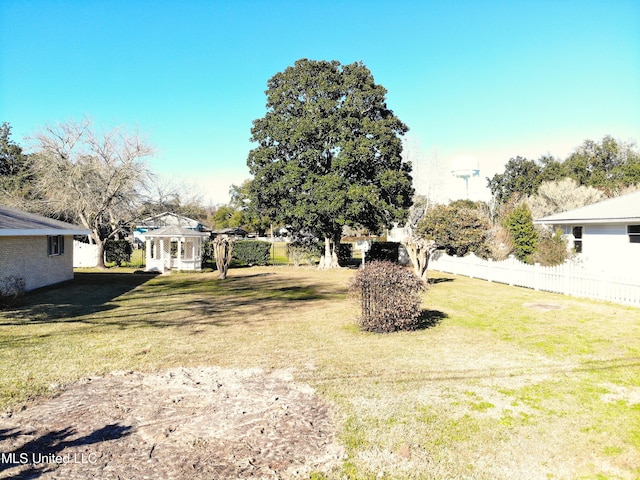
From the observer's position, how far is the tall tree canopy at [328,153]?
76.2 ft

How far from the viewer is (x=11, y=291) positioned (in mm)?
12695

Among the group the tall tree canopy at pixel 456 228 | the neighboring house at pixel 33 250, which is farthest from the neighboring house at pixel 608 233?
the neighboring house at pixel 33 250

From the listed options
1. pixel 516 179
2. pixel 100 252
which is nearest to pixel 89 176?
pixel 100 252

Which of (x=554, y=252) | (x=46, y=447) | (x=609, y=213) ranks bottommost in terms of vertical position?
(x=46, y=447)

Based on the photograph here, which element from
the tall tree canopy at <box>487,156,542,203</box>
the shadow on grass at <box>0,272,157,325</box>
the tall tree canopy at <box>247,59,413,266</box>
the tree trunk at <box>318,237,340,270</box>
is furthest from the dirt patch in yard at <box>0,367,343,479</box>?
the tall tree canopy at <box>487,156,542,203</box>

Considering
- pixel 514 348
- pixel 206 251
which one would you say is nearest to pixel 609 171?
pixel 206 251

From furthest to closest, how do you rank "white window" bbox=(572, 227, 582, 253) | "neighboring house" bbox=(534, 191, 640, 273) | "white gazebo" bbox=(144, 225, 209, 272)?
1. "white gazebo" bbox=(144, 225, 209, 272)
2. "white window" bbox=(572, 227, 582, 253)
3. "neighboring house" bbox=(534, 191, 640, 273)

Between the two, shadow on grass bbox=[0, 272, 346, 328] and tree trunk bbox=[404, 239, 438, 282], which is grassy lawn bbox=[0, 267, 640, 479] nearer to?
shadow on grass bbox=[0, 272, 346, 328]

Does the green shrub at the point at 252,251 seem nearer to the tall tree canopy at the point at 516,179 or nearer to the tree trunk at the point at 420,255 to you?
the tree trunk at the point at 420,255

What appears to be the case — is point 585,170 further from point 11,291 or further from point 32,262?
point 11,291

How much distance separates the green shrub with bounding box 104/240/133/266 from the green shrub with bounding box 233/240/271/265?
6983mm

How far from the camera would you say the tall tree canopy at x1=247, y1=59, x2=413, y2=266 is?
23.2m

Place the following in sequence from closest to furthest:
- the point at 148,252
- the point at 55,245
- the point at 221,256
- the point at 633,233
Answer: the point at 633,233, the point at 55,245, the point at 221,256, the point at 148,252

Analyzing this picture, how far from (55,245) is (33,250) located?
226cm
